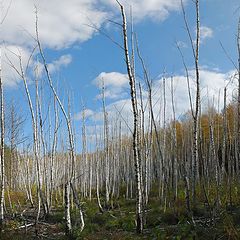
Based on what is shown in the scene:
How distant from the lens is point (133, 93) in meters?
8.54

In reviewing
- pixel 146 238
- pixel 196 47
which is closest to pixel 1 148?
pixel 146 238

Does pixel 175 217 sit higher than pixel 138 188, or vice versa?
pixel 138 188

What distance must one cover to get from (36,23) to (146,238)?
20.9 ft

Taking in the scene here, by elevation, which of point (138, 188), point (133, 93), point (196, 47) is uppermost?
point (196, 47)

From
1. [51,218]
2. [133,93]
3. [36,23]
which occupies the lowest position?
[51,218]

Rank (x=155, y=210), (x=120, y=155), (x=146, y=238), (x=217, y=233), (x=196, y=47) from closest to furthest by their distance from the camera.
Result: (x=217, y=233), (x=146, y=238), (x=196, y=47), (x=155, y=210), (x=120, y=155)

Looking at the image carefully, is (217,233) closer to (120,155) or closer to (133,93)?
(133,93)

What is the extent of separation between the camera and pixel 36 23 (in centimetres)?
995

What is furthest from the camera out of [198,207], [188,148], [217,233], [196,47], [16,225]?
[188,148]

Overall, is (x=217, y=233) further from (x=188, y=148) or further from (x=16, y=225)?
(x=188, y=148)

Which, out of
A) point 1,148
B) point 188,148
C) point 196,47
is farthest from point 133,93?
point 188,148

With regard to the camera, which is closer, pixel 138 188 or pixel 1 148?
pixel 138 188

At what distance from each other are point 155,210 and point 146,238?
4088mm

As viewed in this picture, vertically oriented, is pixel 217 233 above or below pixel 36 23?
below
